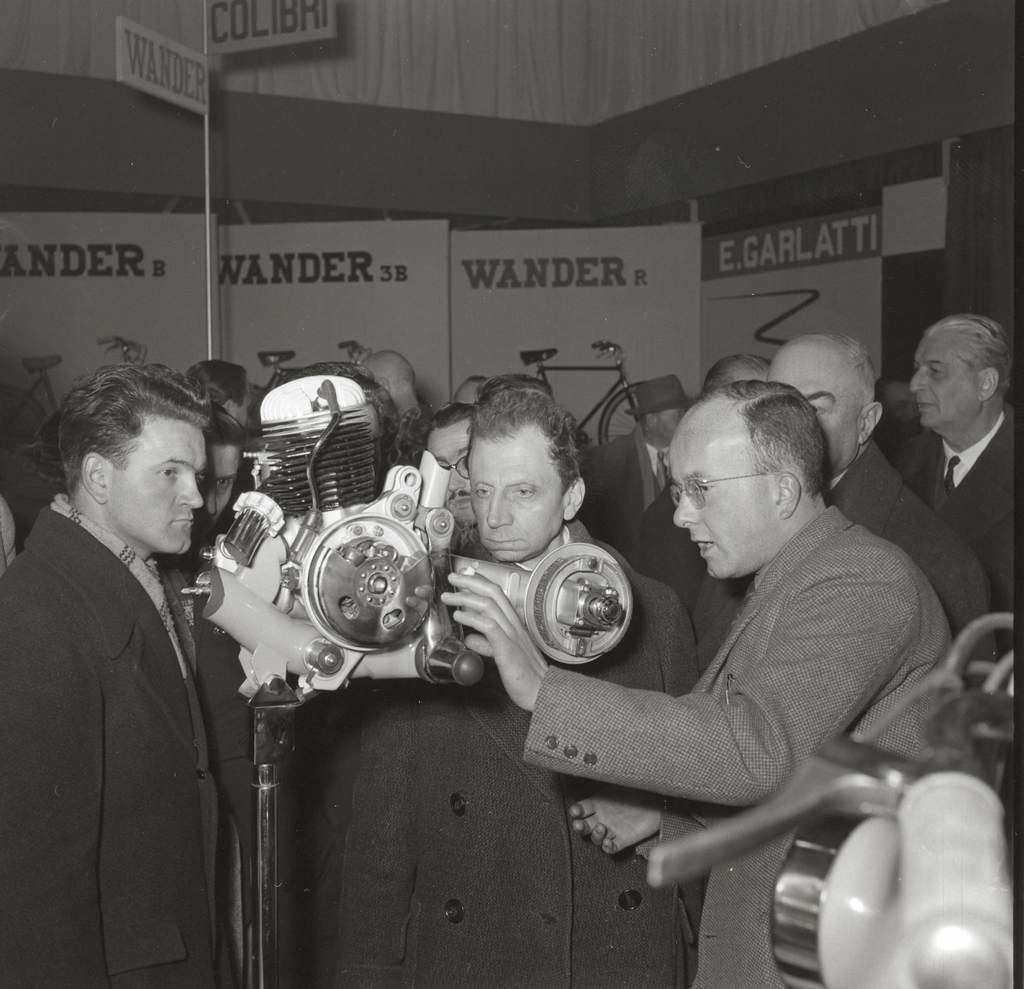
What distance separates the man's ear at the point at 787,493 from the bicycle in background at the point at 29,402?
102 inches

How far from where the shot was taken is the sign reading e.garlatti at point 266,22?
312cm

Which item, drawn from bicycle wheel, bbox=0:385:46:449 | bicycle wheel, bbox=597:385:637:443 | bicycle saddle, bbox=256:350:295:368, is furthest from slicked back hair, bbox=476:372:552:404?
bicycle saddle, bbox=256:350:295:368

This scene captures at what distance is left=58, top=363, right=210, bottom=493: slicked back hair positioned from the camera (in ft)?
5.49

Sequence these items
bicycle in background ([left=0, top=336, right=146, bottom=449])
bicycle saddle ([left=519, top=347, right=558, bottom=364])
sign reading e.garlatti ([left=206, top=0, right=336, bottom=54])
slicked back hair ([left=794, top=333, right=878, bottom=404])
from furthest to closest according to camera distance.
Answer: bicycle saddle ([left=519, top=347, right=558, bottom=364]) < bicycle in background ([left=0, top=336, right=146, bottom=449]) < sign reading e.garlatti ([left=206, top=0, right=336, bottom=54]) < slicked back hair ([left=794, top=333, right=878, bottom=404])

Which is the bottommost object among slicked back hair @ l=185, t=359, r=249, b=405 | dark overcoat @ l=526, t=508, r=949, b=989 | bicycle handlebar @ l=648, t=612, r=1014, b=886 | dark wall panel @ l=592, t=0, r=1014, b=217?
dark overcoat @ l=526, t=508, r=949, b=989

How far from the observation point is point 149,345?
4.24m

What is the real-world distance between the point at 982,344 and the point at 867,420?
1.82 ft

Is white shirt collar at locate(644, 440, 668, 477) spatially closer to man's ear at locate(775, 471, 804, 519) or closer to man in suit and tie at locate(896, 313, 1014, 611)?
man in suit and tie at locate(896, 313, 1014, 611)

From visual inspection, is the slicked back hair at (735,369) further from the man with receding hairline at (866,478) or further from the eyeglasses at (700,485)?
the eyeglasses at (700,485)

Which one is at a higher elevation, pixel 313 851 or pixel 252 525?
pixel 252 525

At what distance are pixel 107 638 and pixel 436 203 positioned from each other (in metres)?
2.62

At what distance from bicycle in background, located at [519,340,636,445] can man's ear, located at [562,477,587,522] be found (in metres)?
1.72

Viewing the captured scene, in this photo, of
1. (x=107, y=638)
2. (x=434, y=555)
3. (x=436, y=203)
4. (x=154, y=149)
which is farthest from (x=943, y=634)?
(x=154, y=149)

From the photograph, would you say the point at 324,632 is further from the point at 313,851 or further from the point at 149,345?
the point at 149,345
